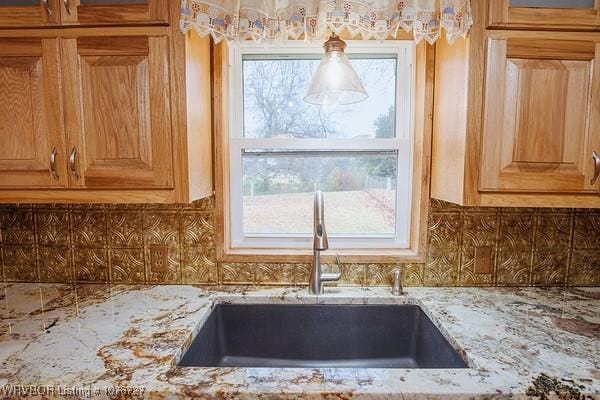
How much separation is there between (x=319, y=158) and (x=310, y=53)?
444 millimetres

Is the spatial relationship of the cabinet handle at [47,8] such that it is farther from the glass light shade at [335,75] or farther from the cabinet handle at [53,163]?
the glass light shade at [335,75]

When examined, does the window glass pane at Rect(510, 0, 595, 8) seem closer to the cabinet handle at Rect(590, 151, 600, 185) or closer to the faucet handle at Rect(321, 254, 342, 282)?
the cabinet handle at Rect(590, 151, 600, 185)

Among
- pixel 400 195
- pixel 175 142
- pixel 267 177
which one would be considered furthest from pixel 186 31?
pixel 400 195

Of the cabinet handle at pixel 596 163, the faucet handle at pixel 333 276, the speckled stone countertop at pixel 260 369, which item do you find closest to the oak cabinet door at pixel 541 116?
the cabinet handle at pixel 596 163

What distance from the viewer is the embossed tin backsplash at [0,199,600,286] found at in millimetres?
1385

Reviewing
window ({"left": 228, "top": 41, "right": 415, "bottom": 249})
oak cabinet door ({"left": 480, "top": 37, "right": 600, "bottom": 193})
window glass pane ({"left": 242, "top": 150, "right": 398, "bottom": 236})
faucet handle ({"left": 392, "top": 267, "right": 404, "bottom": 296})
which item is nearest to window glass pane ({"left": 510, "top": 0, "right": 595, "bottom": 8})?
oak cabinet door ({"left": 480, "top": 37, "right": 600, "bottom": 193})

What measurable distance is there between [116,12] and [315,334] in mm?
1294

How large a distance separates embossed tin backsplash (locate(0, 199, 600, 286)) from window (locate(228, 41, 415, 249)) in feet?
0.45

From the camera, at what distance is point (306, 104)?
1.45 m

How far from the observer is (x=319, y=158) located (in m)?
1.47

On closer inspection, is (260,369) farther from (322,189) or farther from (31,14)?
(31,14)

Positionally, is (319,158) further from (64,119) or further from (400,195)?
(64,119)

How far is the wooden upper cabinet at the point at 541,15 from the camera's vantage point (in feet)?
3.36

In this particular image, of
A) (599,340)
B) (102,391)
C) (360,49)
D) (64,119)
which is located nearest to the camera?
(102,391)
